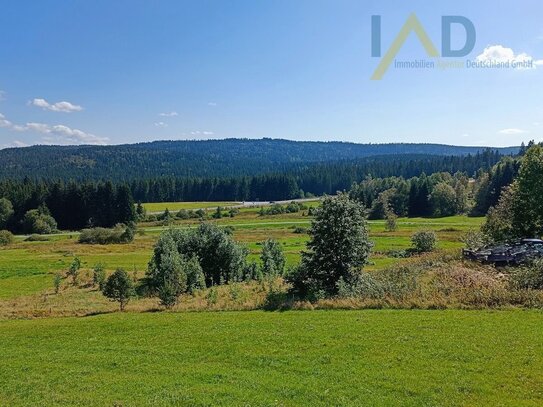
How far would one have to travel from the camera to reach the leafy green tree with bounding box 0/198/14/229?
120812 mm

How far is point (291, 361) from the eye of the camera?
15.4 metres

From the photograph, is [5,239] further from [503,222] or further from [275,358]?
[275,358]

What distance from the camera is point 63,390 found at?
A: 46.8ft

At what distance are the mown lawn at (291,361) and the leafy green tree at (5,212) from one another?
118m

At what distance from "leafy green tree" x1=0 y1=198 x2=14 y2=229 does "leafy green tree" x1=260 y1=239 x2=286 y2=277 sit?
104m

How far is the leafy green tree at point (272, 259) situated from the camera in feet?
153

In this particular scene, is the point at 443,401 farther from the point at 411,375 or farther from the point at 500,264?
the point at 500,264

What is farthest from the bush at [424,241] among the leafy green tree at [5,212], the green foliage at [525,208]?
the leafy green tree at [5,212]

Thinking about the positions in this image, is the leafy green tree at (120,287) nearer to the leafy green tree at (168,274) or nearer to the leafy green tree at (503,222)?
the leafy green tree at (168,274)

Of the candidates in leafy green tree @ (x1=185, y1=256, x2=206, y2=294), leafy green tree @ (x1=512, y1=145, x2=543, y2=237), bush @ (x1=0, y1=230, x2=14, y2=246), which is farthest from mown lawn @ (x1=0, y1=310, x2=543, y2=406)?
bush @ (x1=0, y1=230, x2=14, y2=246)

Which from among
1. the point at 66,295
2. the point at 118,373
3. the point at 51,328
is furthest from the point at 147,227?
the point at 118,373

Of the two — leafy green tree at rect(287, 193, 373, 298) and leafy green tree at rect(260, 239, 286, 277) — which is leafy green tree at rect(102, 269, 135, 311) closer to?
leafy green tree at rect(287, 193, 373, 298)

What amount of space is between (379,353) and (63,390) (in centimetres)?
1136

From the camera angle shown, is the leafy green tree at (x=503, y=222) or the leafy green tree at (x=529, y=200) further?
the leafy green tree at (x=503, y=222)
